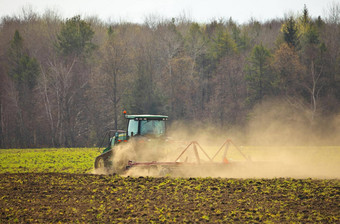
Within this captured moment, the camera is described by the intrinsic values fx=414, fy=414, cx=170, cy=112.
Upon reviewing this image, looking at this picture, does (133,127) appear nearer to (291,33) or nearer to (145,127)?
(145,127)

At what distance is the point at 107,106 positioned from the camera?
5712 cm

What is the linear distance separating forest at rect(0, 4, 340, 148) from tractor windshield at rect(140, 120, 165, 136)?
1401 inches

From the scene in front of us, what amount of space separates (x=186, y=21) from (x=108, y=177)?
6770 cm

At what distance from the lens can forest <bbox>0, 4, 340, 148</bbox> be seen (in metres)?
53.9

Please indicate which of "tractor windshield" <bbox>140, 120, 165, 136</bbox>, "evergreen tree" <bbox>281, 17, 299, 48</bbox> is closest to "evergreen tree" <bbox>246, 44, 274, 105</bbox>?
"evergreen tree" <bbox>281, 17, 299, 48</bbox>

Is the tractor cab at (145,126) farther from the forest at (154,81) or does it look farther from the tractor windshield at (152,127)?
the forest at (154,81)

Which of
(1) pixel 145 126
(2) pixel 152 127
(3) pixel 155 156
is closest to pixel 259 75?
(2) pixel 152 127

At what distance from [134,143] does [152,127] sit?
1.40m

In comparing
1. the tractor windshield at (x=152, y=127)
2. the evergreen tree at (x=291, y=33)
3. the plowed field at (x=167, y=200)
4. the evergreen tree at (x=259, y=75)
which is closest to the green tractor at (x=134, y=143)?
the tractor windshield at (x=152, y=127)

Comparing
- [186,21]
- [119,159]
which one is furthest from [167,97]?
[119,159]

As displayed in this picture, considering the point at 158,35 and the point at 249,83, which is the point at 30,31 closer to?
the point at 158,35

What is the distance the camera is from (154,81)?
60.5m

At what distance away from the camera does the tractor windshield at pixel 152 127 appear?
18.0 metres

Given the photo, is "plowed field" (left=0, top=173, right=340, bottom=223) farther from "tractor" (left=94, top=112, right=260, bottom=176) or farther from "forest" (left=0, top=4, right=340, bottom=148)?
"forest" (left=0, top=4, right=340, bottom=148)
